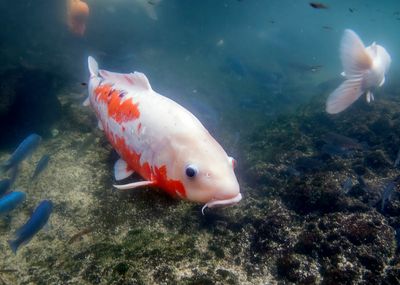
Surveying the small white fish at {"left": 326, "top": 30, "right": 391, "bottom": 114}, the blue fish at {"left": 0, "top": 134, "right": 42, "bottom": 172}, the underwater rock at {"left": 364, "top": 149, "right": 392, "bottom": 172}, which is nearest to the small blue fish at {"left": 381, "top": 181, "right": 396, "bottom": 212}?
the small white fish at {"left": 326, "top": 30, "right": 391, "bottom": 114}

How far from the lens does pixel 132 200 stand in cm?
Result: 371

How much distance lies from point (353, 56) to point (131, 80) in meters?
2.91

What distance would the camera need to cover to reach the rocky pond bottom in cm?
299

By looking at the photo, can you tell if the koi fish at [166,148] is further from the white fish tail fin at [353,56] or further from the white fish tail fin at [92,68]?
the white fish tail fin at [353,56]

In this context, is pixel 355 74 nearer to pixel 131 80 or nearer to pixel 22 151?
pixel 131 80

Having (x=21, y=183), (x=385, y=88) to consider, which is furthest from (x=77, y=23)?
(x=385, y=88)

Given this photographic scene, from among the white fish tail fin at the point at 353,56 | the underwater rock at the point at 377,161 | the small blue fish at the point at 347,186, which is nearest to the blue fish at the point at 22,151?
the white fish tail fin at the point at 353,56

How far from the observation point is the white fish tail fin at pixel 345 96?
393cm

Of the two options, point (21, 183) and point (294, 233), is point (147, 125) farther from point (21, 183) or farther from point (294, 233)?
point (21, 183)

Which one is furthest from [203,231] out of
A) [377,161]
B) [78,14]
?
[78,14]

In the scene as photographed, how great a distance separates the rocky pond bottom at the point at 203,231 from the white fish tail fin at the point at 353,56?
1721 millimetres

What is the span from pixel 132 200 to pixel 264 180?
10.1 ft

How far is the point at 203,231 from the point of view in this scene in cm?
368

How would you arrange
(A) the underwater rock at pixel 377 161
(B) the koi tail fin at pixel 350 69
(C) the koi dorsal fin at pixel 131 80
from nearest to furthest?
1. (C) the koi dorsal fin at pixel 131 80
2. (B) the koi tail fin at pixel 350 69
3. (A) the underwater rock at pixel 377 161
